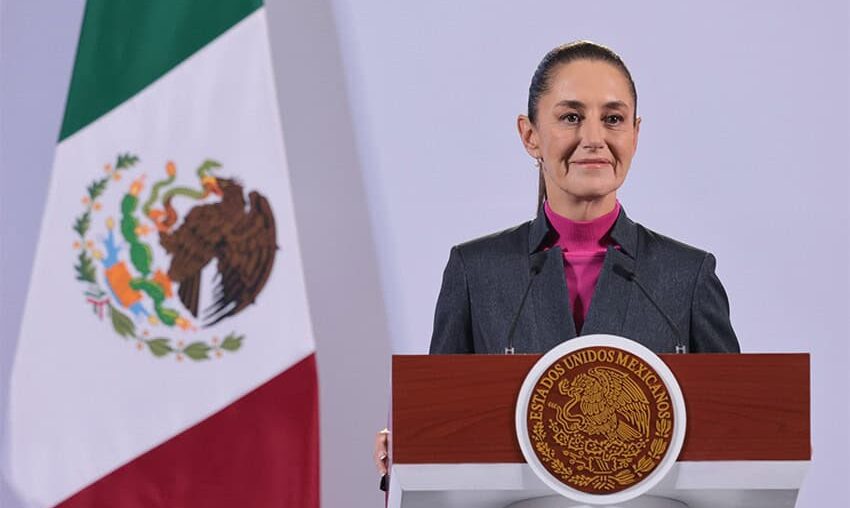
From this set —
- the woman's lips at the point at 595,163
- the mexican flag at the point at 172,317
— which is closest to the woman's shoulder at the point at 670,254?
the woman's lips at the point at 595,163

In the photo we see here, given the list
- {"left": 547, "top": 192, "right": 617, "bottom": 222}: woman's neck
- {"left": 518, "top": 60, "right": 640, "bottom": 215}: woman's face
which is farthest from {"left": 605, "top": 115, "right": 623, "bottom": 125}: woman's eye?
{"left": 547, "top": 192, "right": 617, "bottom": 222}: woman's neck

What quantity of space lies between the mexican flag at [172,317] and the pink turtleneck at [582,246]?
113 centimetres

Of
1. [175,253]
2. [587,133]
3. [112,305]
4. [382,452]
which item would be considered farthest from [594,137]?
[112,305]

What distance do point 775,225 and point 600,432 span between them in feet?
6.19

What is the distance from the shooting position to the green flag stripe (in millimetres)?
3285

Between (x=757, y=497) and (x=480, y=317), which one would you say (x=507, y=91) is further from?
(x=757, y=497)

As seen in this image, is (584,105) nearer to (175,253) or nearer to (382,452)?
(382,452)

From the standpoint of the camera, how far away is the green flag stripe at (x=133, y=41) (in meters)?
3.29

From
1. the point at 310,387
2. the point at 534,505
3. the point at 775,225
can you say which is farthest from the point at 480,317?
the point at 775,225

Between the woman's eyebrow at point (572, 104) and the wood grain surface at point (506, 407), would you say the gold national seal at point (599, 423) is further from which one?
the woman's eyebrow at point (572, 104)

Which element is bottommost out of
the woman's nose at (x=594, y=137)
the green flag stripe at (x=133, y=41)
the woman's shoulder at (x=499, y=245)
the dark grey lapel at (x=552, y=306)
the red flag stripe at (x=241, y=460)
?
the red flag stripe at (x=241, y=460)

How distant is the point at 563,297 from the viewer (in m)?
2.12

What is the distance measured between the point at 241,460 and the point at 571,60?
147cm

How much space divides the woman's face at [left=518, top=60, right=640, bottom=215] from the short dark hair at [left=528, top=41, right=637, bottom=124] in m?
0.01
